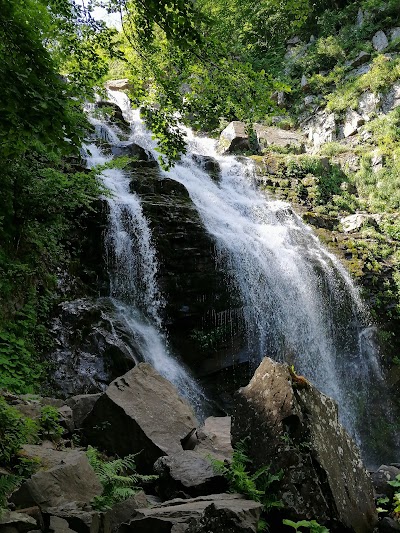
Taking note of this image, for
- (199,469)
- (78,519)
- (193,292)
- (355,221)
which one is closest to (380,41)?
(355,221)

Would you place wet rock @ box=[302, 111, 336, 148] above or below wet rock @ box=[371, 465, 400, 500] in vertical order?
above

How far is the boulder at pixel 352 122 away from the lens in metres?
20.8

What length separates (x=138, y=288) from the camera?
33.4ft

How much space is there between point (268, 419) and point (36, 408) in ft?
8.38

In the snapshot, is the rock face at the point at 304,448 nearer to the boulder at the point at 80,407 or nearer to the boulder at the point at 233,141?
the boulder at the point at 80,407

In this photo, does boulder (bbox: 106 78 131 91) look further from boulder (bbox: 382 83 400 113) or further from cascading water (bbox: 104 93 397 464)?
cascading water (bbox: 104 93 397 464)

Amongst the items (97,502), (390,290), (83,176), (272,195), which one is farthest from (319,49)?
(97,502)

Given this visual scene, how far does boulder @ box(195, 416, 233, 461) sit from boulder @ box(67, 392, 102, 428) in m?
1.50

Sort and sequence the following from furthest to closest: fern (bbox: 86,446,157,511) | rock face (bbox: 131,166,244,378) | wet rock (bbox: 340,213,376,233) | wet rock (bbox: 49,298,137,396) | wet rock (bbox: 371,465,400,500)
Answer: wet rock (bbox: 340,213,376,233), rock face (bbox: 131,166,244,378), wet rock (bbox: 49,298,137,396), wet rock (bbox: 371,465,400,500), fern (bbox: 86,446,157,511)

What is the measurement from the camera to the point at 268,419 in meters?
4.07

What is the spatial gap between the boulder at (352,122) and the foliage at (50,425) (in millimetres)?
19984

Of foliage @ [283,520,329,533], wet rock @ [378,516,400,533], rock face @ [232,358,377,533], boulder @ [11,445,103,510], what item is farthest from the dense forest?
wet rock @ [378,516,400,533]

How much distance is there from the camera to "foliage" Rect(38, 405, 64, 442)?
463 cm

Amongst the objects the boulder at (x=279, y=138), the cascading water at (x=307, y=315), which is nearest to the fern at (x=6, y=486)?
the cascading water at (x=307, y=315)
